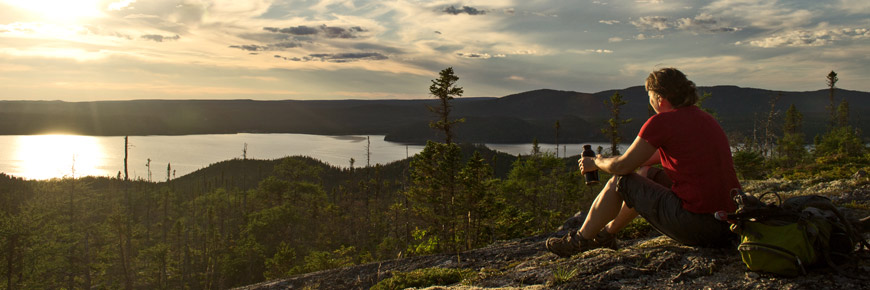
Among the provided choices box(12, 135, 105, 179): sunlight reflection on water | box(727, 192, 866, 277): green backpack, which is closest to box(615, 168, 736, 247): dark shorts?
box(727, 192, 866, 277): green backpack

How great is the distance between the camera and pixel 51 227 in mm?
39531

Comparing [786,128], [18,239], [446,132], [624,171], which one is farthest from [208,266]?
[786,128]

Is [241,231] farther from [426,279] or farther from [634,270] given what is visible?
[634,270]

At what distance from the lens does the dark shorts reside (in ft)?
14.8

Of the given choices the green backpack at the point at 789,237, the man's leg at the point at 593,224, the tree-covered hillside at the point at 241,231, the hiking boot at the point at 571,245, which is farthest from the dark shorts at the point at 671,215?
the tree-covered hillside at the point at 241,231

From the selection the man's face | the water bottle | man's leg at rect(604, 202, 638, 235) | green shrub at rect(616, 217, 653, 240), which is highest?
the man's face

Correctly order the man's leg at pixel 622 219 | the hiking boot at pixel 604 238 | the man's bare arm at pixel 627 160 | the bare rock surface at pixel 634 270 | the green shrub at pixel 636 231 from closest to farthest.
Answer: the bare rock surface at pixel 634 270 → the man's bare arm at pixel 627 160 → the man's leg at pixel 622 219 → the hiking boot at pixel 604 238 → the green shrub at pixel 636 231

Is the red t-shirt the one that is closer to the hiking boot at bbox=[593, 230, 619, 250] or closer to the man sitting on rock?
the man sitting on rock

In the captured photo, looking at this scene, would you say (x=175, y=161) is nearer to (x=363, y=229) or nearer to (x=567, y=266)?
(x=363, y=229)

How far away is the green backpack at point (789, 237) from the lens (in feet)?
12.4

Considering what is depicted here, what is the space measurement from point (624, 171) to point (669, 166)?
42cm

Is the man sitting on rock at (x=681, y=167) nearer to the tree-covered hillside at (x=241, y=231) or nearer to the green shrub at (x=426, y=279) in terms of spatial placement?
the green shrub at (x=426, y=279)

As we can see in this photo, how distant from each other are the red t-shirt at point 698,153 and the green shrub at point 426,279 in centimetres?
325

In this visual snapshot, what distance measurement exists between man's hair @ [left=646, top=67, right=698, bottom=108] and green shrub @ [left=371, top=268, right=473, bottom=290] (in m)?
3.53
